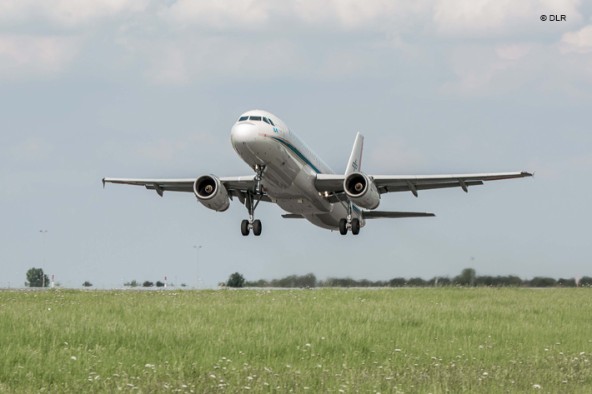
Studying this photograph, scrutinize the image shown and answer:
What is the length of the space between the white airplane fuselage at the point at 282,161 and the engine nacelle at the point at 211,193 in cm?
227

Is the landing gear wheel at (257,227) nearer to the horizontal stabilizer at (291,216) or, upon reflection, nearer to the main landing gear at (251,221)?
the main landing gear at (251,221)

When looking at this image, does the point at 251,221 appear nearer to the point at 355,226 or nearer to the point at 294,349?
the point at 355,226

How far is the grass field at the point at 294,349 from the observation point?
12.6 metres

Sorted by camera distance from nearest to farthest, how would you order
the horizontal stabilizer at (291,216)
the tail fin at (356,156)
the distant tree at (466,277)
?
the distant tree at (466,277) → the horizontal stabilizer at (291,216) → the tail fin at (356,156)

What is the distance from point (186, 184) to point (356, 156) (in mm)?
15795

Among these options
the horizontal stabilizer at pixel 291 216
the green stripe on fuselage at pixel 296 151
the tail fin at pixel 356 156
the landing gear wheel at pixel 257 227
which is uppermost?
the tail fin at pixel 356 156

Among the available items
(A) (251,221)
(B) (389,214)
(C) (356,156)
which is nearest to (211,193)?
(A) (251,221)

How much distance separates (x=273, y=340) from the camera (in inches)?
656

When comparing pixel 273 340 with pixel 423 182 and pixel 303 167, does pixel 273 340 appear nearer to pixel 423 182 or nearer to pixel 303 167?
pixel 303 167

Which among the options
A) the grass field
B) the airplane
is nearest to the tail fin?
the airplane

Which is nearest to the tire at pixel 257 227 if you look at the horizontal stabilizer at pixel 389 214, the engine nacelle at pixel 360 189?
the engine nacelle at pixel 360 189

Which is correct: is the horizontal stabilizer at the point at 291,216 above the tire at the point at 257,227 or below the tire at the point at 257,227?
above

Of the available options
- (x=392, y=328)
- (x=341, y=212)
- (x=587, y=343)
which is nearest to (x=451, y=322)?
(x=392, y=328)

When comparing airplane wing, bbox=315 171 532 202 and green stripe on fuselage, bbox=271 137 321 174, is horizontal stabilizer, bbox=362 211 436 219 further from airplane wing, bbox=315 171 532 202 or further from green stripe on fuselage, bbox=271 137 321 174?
green stripe on fuselage, bbox=271 137 321 174
